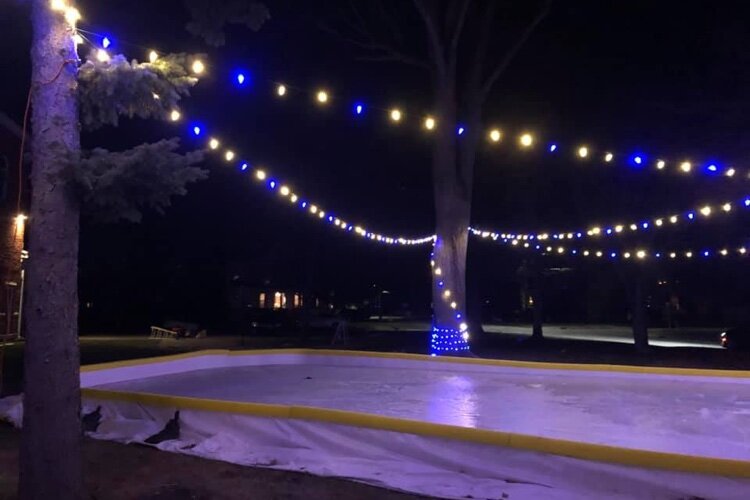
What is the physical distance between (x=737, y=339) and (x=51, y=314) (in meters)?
21.2

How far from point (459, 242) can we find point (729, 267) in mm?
22496

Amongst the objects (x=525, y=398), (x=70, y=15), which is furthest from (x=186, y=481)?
(x=525, y=398)

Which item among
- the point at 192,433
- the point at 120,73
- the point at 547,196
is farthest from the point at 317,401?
the point at 547,196

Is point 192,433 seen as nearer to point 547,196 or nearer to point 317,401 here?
point 317,401

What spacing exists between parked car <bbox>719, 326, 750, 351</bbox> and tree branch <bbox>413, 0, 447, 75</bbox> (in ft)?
42.0

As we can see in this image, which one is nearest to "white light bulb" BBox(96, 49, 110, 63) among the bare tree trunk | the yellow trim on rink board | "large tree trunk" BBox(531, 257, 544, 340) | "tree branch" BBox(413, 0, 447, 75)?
the yellow trim on rink board

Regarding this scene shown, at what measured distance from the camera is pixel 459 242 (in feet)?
48.0

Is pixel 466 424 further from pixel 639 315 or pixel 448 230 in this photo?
pixel 639 315

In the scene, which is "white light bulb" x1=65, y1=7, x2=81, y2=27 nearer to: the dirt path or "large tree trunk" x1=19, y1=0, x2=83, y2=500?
"large tree trunk" x1=19, y1=0, x2=83, y2=500

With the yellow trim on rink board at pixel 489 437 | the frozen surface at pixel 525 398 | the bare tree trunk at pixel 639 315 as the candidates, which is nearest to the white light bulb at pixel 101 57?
the yellow trim on rink board at pixel 489 437

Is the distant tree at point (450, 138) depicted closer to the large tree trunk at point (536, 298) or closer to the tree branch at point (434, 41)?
the tree branch at point (434, 41)

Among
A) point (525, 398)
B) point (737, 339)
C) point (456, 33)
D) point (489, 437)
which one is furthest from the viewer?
point (737, 339)

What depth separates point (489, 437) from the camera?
5.00m

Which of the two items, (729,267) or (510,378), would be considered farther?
(729,267)
